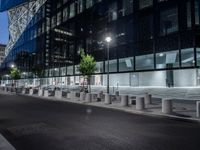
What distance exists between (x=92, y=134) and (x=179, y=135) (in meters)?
3.33

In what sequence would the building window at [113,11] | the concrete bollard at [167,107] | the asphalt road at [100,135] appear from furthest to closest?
the building window at [113,11] < the concrete bollard at [167,107] < the asphalt road at [100,135]

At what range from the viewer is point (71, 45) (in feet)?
160

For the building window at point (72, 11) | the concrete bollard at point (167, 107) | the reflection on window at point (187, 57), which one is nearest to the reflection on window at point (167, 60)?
the reflection on window at point (187, 57)

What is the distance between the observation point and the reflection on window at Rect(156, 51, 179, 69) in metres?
27.8

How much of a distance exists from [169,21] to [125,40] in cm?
795

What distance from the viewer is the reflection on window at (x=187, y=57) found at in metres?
26.0

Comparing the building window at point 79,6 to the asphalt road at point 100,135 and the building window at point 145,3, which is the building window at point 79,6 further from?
the asphalt road at point 100,135

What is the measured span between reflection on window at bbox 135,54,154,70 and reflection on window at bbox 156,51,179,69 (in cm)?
104

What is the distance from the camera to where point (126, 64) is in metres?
34.6

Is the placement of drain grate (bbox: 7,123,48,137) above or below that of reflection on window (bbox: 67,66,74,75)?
below

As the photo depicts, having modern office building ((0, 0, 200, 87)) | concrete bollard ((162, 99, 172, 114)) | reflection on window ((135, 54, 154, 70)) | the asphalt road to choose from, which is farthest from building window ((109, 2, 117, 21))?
the asphalt road

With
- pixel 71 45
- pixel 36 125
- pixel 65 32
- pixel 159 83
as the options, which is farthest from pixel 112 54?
pixel 36 125

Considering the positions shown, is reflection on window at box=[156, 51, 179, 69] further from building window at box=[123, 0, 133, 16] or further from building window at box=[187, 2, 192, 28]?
building window at box=[123, 0, 133, 16]

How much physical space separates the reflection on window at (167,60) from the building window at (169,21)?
2.91 metres
